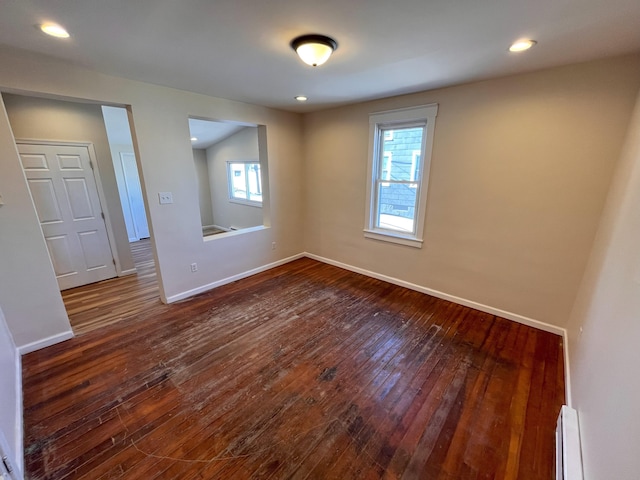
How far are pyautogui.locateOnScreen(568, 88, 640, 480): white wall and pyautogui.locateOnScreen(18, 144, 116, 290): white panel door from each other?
193 inches

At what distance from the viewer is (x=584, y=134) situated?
211 cm

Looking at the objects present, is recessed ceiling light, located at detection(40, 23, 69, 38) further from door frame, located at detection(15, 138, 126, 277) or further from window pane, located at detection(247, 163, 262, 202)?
window pane, located at detection(247, 163, 262, 202)

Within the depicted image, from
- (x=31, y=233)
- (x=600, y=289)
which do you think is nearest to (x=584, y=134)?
(x=600, y=289)

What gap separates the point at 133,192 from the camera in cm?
577

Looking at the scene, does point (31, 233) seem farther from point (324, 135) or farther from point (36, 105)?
point (324, 135)

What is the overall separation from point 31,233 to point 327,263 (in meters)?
3.40

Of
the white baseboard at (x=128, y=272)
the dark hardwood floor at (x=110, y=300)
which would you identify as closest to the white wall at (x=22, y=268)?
the dark hardwood floor at (x=110, y=300)

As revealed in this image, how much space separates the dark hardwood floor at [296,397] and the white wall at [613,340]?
33 centimetres

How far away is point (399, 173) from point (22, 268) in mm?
3828

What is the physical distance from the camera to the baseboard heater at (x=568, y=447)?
A: 124 cm

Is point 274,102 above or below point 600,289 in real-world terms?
above

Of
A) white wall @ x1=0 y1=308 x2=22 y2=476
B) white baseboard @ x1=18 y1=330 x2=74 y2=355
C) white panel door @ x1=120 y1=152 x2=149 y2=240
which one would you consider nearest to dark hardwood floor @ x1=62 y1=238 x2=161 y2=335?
white baseboard @ x1=18 y1=330 x2=74 y2=355

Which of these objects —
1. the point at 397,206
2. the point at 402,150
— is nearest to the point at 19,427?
the point at 397,206

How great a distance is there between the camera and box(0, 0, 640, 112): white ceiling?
136 cm
